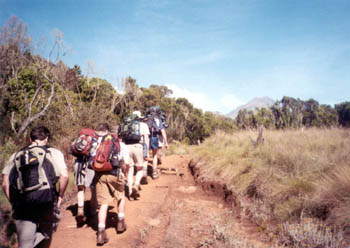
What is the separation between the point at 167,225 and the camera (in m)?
4.59

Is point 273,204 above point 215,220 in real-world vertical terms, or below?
above

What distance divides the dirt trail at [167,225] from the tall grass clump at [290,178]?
55cm

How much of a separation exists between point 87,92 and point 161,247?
50.9ft

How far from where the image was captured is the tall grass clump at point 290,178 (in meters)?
3.85

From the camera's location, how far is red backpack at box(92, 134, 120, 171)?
3.61 meters

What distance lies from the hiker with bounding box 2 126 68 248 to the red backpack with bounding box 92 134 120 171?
0.93 meters

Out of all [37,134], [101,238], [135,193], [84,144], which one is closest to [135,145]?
[135,193]

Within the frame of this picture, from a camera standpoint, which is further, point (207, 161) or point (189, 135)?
point (189, 135)

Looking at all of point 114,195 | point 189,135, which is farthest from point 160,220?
point 189,135

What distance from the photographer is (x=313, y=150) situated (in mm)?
5984

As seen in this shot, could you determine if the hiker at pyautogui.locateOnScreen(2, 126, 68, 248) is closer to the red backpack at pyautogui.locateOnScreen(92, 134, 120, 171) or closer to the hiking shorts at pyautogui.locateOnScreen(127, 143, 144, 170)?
the red backpack at pyautogui.locateOnScreen(92, 134, 120, 171)

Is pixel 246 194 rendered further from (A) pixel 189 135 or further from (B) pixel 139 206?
(A) pixel 189 135

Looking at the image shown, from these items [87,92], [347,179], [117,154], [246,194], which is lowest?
[246,194]

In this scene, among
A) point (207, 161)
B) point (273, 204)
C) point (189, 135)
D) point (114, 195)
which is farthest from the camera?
point (189, 135)
